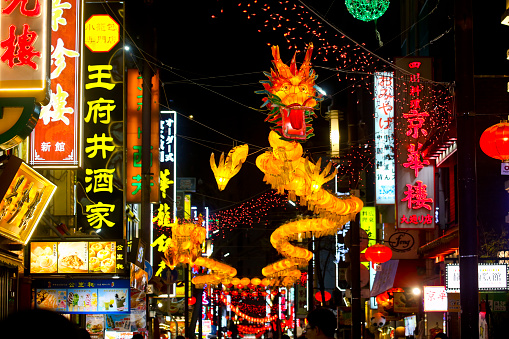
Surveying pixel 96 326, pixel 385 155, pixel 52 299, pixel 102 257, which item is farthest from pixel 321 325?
pixel 385 155

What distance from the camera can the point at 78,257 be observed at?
18547 millimetres

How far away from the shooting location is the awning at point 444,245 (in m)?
23.4

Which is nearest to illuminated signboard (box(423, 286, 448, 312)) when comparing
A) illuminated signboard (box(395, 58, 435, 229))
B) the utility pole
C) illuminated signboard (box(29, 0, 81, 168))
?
illuminated signboard (box(395, 58, 435, 229))

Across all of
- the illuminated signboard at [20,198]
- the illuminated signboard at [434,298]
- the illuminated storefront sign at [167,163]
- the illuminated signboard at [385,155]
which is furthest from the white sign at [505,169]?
the illuminated storefront sign at [167,163]

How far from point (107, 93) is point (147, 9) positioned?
278 cm

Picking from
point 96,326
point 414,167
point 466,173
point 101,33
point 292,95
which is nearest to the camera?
point 466,173

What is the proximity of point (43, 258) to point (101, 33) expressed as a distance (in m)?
6.53

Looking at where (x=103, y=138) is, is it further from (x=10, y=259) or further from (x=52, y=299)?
(x=10, y=259)

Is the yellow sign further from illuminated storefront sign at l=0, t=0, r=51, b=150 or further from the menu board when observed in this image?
illuminated storefront sign at l=0, t=0, r=51, b=150

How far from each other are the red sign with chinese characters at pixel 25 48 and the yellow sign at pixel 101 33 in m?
9.92

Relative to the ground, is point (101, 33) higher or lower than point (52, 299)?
higher

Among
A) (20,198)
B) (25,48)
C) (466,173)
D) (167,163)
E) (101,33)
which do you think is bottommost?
(20,198)

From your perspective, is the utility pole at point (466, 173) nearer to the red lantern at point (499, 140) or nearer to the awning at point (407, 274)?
the red lantern at point (499, 140)

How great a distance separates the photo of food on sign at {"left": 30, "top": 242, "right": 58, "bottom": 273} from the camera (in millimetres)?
18266
